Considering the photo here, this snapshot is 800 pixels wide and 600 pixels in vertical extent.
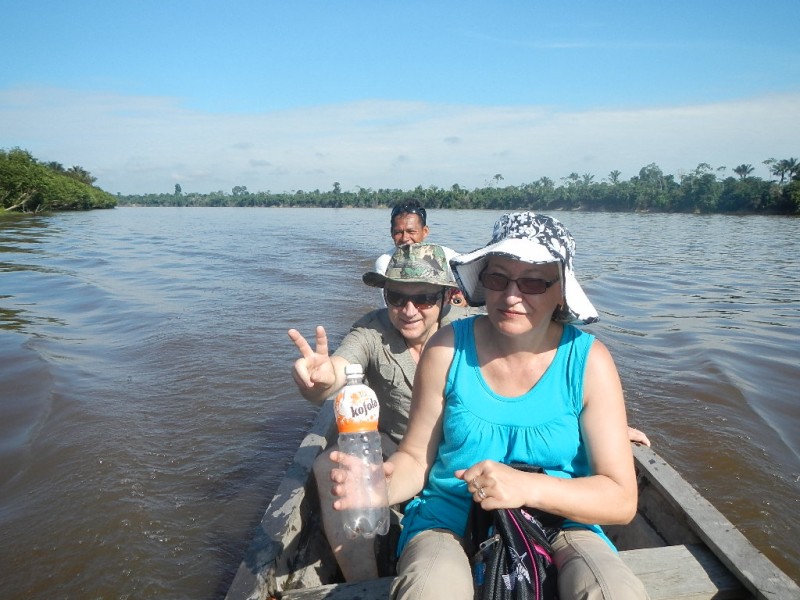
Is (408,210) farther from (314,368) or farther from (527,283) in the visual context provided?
(527,283)

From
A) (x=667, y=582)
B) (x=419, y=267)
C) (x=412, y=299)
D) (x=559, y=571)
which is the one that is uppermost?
(x=419, y=267)

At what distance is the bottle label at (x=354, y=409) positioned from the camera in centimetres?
199

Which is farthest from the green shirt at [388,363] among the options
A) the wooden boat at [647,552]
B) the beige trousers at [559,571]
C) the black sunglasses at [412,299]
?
the beige trousers at [559,571]

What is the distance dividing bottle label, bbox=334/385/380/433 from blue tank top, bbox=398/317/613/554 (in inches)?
13.0

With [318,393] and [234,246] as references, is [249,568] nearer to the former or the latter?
[318,393]

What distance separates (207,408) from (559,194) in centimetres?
8426

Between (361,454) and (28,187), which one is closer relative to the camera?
A: (361,454)

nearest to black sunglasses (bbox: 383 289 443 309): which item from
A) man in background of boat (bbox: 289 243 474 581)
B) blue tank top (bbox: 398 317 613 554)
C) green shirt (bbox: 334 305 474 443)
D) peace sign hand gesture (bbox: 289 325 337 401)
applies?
man in background of boat (bbox: 289 243 474 581)

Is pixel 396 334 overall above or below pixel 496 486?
above

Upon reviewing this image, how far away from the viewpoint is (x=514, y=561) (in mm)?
1769

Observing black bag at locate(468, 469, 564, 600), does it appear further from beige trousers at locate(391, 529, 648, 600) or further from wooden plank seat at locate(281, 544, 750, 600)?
wooden plank seat at locate(281, 544, 750, 600)

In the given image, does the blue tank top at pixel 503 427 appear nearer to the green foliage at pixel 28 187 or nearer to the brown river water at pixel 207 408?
the brown river water at pixel 207 408

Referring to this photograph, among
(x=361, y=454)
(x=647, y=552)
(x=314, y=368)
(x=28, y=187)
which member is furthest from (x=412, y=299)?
(x=28, y=187)

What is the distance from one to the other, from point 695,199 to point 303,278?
62241mm
